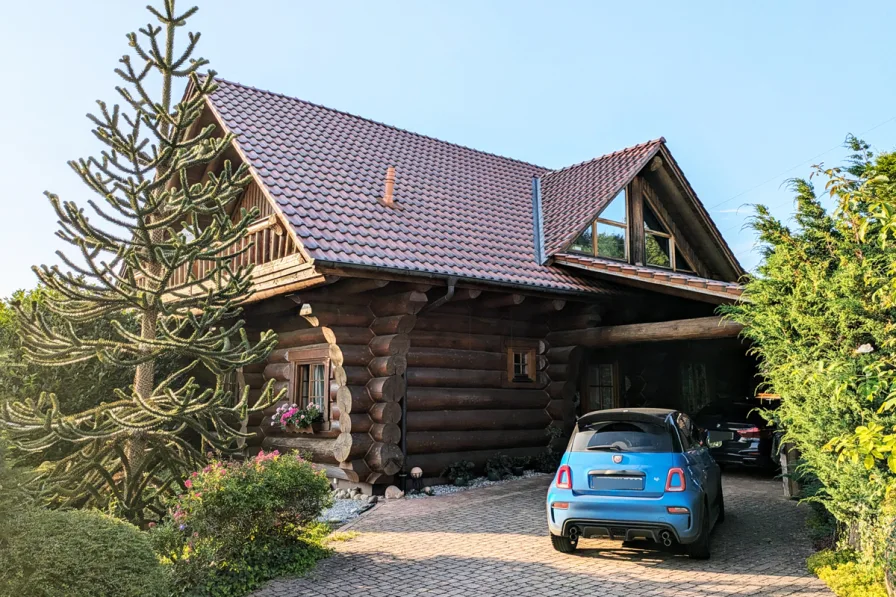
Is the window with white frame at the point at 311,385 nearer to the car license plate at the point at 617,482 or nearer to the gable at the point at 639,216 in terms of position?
the gable at the point at 639,216

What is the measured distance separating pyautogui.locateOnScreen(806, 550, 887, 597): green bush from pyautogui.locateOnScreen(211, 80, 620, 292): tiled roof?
21.5ft

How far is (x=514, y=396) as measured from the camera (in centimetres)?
1341

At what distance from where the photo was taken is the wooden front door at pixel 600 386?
1548 cm

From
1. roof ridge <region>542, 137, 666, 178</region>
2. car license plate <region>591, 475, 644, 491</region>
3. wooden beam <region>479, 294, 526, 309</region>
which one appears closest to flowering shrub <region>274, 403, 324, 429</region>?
wooden beam <region>479, 294, 526, 309</region>

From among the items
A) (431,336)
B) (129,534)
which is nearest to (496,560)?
(129,534)

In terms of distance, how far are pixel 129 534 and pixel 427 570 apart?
2.89 meters

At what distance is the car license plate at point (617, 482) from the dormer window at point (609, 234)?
828cm

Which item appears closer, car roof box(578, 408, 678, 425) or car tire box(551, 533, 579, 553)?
car tire box(551, 533, 579, 553)

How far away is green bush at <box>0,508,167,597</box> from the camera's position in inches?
186

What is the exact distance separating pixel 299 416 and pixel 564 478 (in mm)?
6331

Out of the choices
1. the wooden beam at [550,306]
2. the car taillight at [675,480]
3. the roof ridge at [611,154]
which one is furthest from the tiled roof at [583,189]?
the car taillight at [675,480]

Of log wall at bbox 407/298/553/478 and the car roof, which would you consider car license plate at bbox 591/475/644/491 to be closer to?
the car roof

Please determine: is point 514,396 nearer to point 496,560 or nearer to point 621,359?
point 621,359

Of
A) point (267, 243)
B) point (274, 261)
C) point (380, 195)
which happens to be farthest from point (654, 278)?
point (267, 243)
